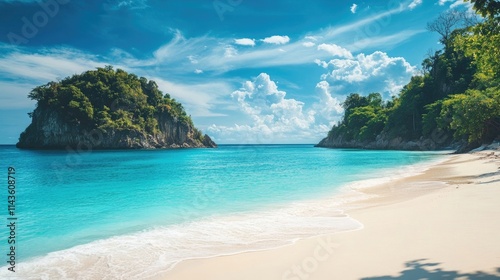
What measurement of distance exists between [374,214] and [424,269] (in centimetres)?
523

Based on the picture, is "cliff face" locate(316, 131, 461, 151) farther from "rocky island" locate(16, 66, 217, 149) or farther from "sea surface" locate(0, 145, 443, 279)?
"rocky island" locate(16, 66, 217, 149)

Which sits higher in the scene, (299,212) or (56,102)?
(56,102)

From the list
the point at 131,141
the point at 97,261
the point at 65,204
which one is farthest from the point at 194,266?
the point at 131,141

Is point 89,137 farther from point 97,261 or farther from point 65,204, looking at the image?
point 97,261

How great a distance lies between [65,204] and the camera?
15.4 metres

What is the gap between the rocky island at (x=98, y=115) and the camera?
10531 cm

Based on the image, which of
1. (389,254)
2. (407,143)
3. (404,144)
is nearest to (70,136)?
(404,144)

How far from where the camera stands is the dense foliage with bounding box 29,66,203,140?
347ft

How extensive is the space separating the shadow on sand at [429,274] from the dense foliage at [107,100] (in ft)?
389

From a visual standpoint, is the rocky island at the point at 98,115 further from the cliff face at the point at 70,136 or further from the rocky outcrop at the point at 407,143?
the rocky outcrop at the point at 407,143

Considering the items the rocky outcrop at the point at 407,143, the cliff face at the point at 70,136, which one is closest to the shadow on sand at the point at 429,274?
the rocky outcrop at the point at 407,143

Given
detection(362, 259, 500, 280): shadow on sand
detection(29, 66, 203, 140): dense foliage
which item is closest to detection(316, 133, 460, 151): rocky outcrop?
detection(362, 259, 500, 280): shadow on sand

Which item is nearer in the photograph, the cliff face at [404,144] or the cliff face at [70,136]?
the cliff face at [404,144]

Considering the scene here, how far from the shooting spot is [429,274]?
4.53 metres
